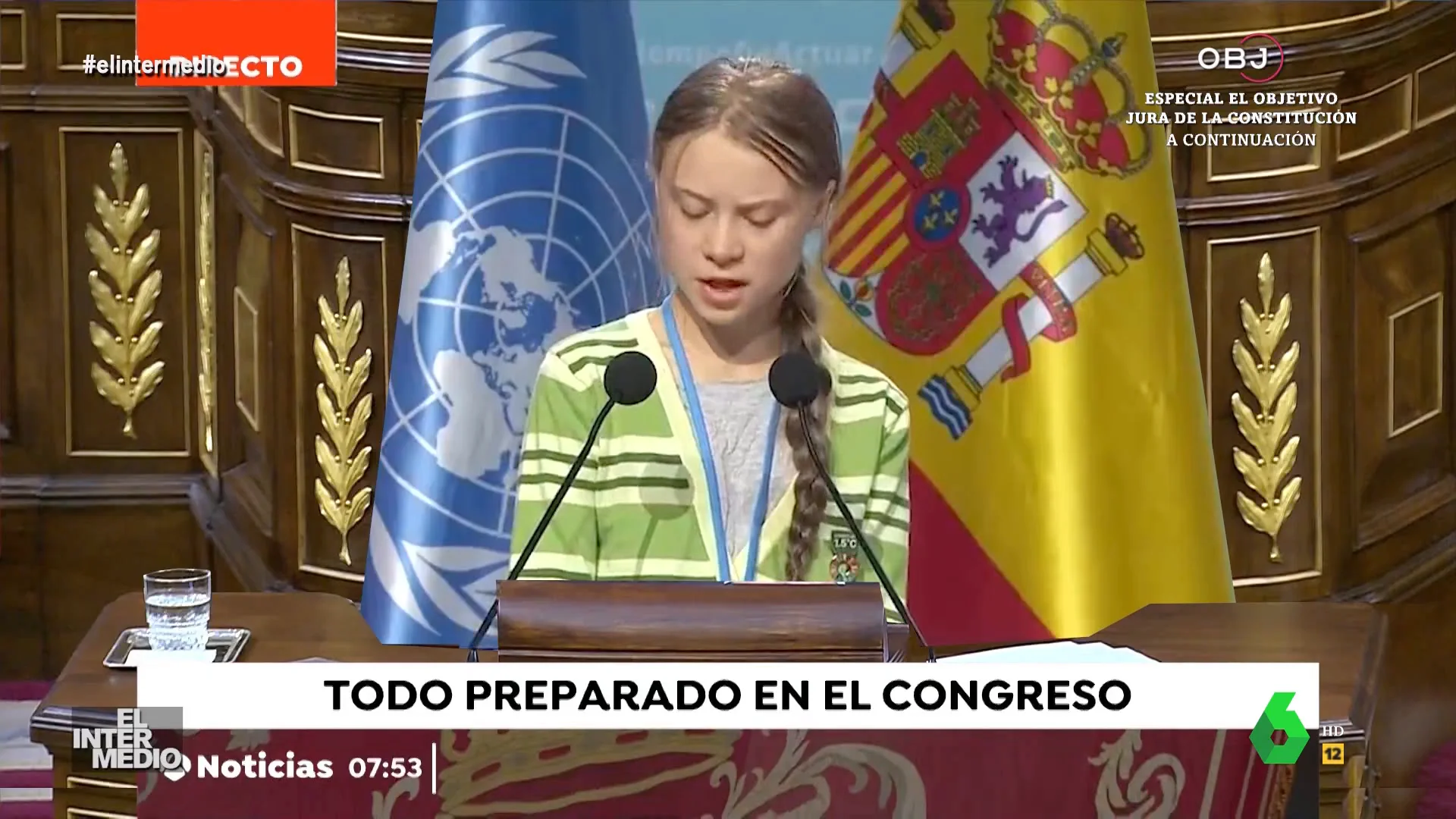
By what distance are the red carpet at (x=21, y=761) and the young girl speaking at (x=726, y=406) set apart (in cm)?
137

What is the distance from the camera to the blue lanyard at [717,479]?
113 inches

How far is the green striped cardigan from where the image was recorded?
2795 millimetres

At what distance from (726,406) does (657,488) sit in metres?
0.20

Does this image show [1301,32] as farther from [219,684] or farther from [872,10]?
[219,684]

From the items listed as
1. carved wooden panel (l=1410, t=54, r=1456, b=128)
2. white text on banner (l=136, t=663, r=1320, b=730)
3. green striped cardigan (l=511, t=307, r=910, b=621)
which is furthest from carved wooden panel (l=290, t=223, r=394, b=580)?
carved wooden panel (l=1410, t=54, r=1456, b=128)

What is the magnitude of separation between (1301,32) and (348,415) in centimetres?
195


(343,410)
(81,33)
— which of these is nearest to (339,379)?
(343,410)

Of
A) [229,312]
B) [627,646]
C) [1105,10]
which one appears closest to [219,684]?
[627,646]

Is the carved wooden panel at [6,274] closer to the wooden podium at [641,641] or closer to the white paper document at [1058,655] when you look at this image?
the wooden podium at [641,641]

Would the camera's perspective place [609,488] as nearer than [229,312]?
Yes

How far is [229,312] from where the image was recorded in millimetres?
4195

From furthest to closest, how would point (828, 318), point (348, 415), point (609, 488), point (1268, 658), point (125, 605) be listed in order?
point (348, 415) → point (828, 318) → point (609, 488) → point (125, 605) → point (1268, 658)

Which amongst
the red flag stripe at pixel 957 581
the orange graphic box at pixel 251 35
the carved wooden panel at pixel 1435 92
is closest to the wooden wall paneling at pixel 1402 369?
the carved wooden panel at pixel 1435 92

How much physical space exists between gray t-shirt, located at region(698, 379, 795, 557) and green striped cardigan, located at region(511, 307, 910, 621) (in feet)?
0.10
